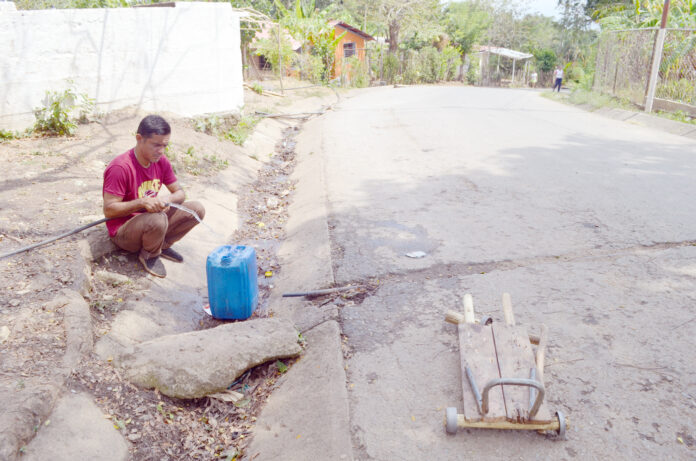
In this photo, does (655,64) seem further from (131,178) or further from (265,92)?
(131,178)

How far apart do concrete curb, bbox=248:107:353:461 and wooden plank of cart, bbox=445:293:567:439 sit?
599mm

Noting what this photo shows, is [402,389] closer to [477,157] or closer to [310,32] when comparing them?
[477,157]

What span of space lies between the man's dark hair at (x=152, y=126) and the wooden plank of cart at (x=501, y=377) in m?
2.56

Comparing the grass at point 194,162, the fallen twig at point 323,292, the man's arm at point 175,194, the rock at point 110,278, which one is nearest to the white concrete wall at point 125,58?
the grass at point 194,162

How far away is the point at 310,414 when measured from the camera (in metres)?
2.74

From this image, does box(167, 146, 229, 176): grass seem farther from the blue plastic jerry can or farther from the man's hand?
the blue plastic jerry can

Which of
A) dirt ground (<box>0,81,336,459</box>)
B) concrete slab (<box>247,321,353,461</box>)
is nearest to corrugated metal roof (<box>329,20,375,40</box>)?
dirt ground (<box>0,81,336,459</box>)

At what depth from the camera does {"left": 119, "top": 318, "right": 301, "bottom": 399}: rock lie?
2.96 m

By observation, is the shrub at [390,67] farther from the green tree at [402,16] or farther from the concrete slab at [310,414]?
the concrete slab at [310,414]

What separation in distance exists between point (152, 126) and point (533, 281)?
3.17 meters

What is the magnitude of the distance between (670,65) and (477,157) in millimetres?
7615

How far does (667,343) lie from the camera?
3.08 m

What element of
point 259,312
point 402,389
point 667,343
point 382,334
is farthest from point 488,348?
point 259,312

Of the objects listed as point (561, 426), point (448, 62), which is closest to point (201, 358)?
point (561, 426)
